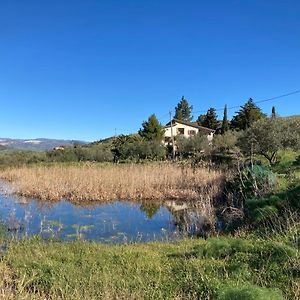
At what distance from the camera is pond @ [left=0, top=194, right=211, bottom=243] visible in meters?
9.00

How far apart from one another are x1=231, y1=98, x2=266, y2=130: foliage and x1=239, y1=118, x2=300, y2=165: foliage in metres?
18.9

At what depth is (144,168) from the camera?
1788 cm

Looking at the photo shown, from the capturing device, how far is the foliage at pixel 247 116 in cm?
4094

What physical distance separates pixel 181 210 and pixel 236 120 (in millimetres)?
33642

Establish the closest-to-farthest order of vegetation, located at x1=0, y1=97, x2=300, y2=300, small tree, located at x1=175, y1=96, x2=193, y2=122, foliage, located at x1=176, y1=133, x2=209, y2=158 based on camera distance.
A: vegetation, located at x1=0, y1=97, x2=300, y2=300, foliage, located at x1=176, y1=133, x2=209, y2=158, small tree, located at x1=175, y1=96, x2=193, y2=122

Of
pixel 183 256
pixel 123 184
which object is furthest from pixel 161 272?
pixel 123 184

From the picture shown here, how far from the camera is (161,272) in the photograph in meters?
5.35

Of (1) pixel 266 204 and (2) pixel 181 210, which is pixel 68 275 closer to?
(1) pixel 266 204

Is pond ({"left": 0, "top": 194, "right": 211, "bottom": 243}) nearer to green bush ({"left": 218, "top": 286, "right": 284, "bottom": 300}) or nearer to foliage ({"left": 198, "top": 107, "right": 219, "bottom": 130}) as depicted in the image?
green bush ({"left": 218, "top": 286, "right": 284, "bottom": 300})

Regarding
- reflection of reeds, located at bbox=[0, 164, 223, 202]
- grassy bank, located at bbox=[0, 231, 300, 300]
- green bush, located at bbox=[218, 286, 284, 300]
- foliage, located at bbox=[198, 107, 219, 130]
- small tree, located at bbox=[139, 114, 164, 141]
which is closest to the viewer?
green bush, located at bbox=[218, 286, 284, 300]

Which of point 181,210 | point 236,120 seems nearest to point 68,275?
point 181,210

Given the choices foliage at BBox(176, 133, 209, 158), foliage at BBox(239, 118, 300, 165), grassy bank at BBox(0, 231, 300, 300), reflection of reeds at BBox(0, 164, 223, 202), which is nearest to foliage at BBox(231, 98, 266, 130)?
foliage at BBox(176, 133, 209, 158)

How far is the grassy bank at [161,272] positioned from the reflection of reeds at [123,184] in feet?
24.6

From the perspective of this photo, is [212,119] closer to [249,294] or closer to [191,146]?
[191,146]
